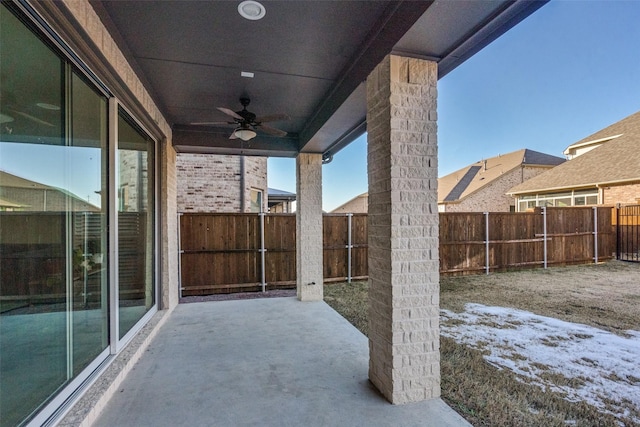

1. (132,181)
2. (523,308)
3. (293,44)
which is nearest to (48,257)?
(132,181)

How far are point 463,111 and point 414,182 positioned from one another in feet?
50.8

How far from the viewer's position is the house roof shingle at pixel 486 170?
59.3ft

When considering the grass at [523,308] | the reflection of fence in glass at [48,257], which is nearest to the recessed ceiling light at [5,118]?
the reflection of fence in glass at [48,257]

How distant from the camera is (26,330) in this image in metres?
1.65

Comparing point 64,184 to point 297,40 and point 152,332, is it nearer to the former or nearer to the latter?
point 297,40

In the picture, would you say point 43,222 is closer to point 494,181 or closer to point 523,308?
point 523,308

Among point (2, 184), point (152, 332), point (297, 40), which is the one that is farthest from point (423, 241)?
point (152, 332)

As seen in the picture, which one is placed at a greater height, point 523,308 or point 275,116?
point 275,116

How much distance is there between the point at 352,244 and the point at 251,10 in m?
5.61

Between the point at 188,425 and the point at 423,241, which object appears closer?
the point at 188,425

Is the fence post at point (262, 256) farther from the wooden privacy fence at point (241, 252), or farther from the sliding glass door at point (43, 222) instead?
the sliding glass door at point (43, 222)

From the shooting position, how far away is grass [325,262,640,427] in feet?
6.97

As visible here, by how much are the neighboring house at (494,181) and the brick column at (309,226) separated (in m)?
13.9

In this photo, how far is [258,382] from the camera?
2570 mm
